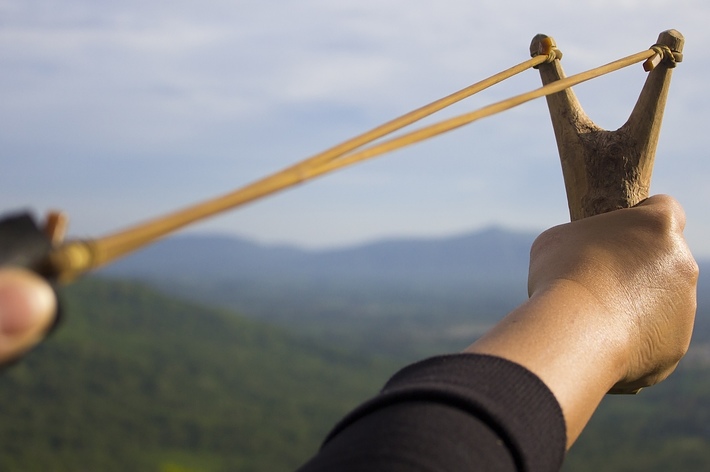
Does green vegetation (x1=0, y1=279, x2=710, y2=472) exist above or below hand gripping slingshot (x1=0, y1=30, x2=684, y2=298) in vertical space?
below

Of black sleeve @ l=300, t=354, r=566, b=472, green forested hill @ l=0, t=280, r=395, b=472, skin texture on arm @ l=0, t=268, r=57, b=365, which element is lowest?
green forested hill @ l=0, t=280, r=395, b=472

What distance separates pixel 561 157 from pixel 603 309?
74cm

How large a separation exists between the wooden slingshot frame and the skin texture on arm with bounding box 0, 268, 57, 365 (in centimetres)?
143

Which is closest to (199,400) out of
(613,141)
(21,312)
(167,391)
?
(167,391)

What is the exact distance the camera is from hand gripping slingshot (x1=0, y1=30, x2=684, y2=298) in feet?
1.87

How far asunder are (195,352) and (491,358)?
95.6 metres

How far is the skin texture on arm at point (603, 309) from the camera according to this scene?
104 cm

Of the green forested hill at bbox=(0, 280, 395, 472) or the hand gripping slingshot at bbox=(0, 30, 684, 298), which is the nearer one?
the hand gripping slingshot at bbox=(0, 30, 684, 298)

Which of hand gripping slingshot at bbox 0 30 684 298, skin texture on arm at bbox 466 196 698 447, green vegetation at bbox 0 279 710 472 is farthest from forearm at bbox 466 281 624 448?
green vegetation at bbox 0 279 710 472

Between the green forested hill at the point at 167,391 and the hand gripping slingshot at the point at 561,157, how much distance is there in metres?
61.7

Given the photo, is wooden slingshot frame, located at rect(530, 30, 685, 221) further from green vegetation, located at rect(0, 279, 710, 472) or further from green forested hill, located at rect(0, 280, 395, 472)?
green forested hill, located at rect(0, 280, 395, 472)

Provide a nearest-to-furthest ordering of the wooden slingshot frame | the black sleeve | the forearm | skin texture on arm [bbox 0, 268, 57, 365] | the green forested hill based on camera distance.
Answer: skin texture on arm [bbox 0, 268, 57, 365], the black sleeve, the forearm, the wooden slingshot frame, the green forested hill

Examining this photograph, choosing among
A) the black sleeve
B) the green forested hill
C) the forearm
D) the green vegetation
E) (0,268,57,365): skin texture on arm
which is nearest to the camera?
(0,268,57,365): skin texture on arm

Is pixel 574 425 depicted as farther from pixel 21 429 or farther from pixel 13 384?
pixel 13 384
